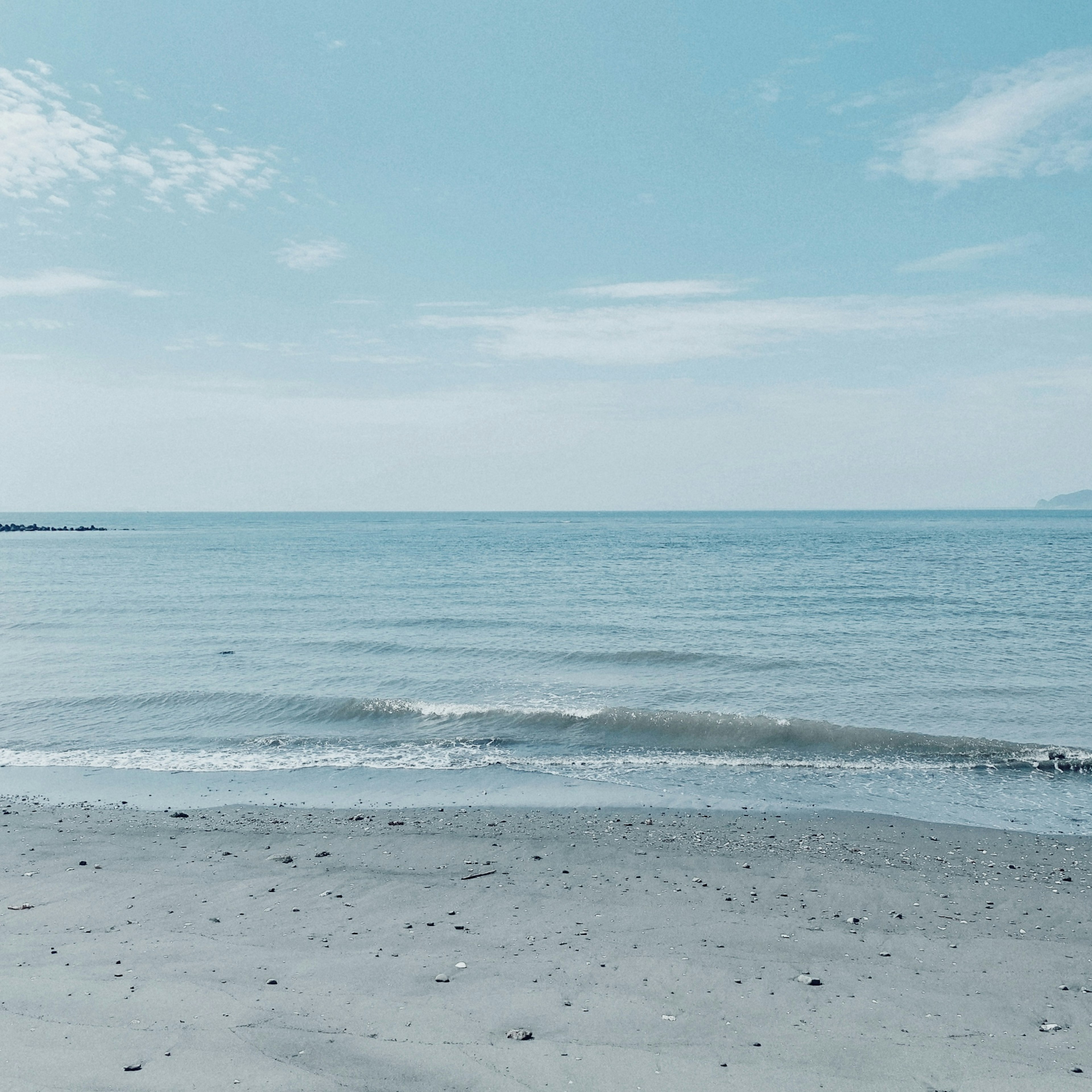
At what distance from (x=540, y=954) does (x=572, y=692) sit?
45.1ft

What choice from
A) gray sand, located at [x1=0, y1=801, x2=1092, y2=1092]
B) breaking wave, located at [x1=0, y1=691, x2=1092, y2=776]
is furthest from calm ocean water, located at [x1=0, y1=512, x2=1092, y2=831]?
gray sand, located at [x1=0, y1=801, x2=1092, y2=1092]

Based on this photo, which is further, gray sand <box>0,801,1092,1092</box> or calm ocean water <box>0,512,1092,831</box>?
calm ocean water <box>0,512,1092,831</box>

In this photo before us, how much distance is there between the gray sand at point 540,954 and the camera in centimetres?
628

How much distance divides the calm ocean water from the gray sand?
2311 mm

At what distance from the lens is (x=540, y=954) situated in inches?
327

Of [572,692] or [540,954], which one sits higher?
[540,954]

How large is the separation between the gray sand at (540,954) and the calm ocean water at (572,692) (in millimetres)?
2311

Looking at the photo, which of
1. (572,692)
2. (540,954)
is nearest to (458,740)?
(572,692)

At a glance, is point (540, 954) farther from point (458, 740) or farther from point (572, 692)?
point (572, 692)

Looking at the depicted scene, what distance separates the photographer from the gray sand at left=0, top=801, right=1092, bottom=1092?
20.6 ft

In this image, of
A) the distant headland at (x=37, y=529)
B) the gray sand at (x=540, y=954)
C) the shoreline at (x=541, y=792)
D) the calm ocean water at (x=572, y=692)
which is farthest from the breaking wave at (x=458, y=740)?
the distant headland at (x=37, y=529)

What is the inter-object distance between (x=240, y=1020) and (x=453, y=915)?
9.79 feet

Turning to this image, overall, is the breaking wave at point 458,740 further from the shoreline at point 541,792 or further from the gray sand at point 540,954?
the gray sand at point 540,954

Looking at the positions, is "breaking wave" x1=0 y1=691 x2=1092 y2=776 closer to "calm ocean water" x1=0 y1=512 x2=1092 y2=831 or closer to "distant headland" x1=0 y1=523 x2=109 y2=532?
"calm ocean water" x1=0 y1=512 x2=1092 y2=831
